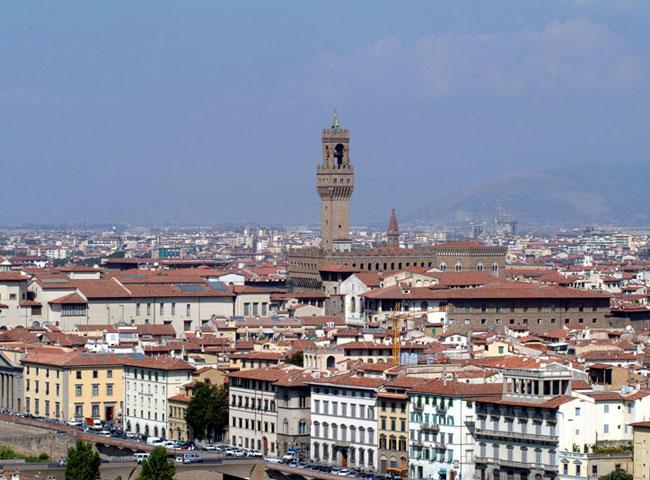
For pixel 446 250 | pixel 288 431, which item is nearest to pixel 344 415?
pixel 288 431

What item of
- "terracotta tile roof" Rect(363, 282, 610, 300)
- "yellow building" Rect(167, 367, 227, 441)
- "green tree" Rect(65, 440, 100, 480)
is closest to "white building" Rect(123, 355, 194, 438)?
"yellow building" Rect(167, 367, 227, 441)

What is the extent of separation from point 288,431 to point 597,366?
870cm

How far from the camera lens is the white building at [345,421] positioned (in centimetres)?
5997

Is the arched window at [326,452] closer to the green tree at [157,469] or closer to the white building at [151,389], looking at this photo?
the green tree at [157,469]

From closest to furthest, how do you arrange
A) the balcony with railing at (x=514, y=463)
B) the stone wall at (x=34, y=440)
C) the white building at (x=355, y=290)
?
1. the balcony with railing at (x=514, y=463)
2. the stone wall at (x=34, y=440)
3. the white building at (x=355, y=290)

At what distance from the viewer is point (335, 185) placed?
121 metres

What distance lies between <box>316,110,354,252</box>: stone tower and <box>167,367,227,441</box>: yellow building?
50.4 metres

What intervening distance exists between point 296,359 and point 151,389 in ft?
15.0

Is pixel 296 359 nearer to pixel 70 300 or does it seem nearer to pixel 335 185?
pixel 70 300

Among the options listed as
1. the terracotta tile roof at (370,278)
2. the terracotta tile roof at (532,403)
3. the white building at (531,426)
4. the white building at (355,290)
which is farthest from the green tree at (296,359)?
the terracotta tile roof at (370,278)

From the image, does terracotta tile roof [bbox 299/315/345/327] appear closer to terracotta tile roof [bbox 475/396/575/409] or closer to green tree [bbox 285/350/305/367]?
green tree [bbox 285/350/305/367]

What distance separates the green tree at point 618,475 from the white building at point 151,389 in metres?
20.3

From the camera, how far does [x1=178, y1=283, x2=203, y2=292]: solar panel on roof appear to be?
327ft

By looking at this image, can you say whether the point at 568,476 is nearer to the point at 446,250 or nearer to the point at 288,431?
the point at 288,431
